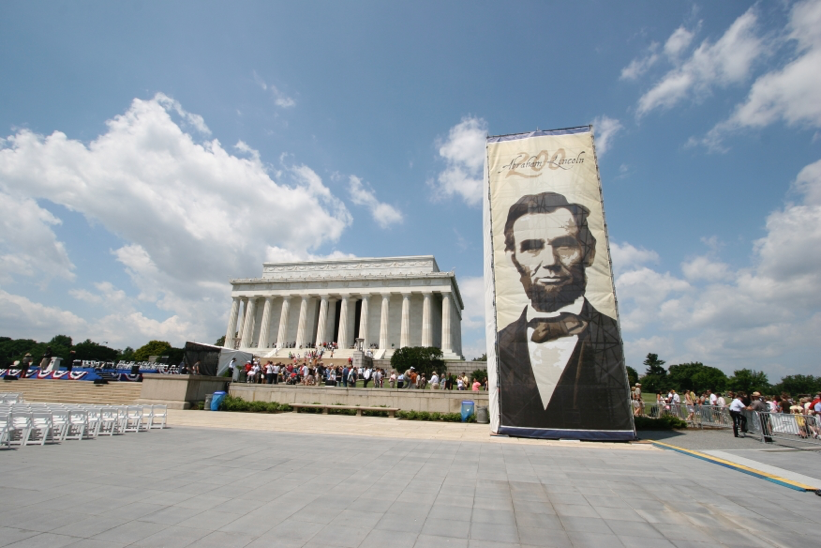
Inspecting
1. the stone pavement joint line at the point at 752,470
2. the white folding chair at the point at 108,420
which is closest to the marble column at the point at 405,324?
the stone pavement joint line at the point at 752,470

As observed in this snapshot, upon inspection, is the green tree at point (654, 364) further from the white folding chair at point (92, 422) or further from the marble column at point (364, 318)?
the white folding chair at point (92, 422)

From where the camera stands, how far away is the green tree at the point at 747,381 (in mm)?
81456

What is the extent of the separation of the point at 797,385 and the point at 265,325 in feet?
409

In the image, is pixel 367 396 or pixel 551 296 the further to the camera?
pixel 367 396

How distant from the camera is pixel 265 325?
61875 mm

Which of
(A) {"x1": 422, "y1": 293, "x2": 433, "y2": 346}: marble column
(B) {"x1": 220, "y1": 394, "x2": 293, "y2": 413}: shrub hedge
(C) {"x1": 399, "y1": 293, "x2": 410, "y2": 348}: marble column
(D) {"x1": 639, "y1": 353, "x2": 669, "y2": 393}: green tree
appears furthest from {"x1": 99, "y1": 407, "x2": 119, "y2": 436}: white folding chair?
(D) {"x1": 639, "y1": 353, "x2": 669, "y2": 393}: green tree

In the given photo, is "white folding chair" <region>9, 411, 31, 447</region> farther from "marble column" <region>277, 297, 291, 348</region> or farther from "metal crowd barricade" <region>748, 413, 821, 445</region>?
"marble column" <region>277, 297, 291, 348</region>

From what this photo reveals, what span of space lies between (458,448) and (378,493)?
589cm

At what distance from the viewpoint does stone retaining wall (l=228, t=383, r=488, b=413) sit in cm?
2119

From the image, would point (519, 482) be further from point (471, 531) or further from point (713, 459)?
point (713, 459)

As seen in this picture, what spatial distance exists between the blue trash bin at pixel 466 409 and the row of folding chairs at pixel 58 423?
43.4 feet

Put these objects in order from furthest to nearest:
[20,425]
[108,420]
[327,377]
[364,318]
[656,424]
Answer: [364,318] < [327,377] < [656,424] < [108,420] < [20,425]

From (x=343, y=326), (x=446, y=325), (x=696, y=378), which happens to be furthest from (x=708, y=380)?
(x=343, y=326)

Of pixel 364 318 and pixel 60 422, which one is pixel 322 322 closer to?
pixel 364 318
